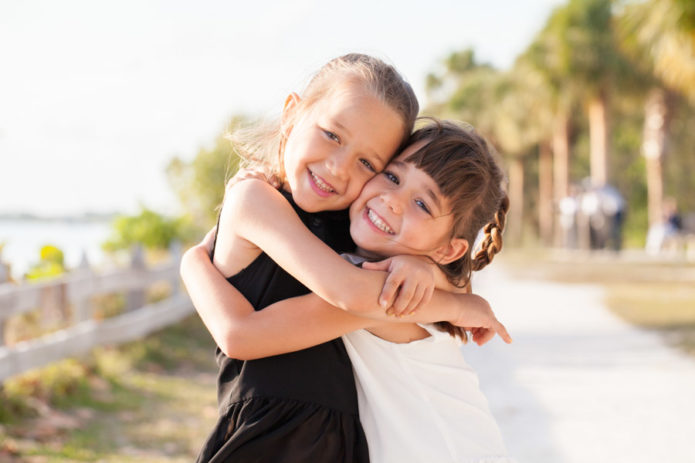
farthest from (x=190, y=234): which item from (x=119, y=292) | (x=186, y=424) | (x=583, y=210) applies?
(x=583, y=210)

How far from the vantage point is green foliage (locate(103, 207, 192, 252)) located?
11.0 metres

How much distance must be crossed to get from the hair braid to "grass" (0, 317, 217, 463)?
109 inches

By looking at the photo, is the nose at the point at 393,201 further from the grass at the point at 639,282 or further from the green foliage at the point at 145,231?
the green foliage at the point at 145,231

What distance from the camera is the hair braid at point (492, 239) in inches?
96.7

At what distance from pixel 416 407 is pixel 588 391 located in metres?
4.65

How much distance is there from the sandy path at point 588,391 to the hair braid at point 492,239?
2.51 meters

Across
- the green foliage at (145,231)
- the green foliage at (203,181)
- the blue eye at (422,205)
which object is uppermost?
A: the blue eye at (422,205)

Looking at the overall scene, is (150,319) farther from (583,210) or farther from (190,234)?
(583,210)

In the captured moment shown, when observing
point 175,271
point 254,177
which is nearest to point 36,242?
point 175,271

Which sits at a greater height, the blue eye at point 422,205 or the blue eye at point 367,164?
the blue eye at point 367,164

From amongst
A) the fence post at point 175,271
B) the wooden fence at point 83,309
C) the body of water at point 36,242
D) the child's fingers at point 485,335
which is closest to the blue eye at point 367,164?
the child's fingers at point 485,335

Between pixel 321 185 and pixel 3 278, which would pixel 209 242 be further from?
pixel 3 278

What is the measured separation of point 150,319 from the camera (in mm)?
8000

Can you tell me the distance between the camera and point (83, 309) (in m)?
6.83
